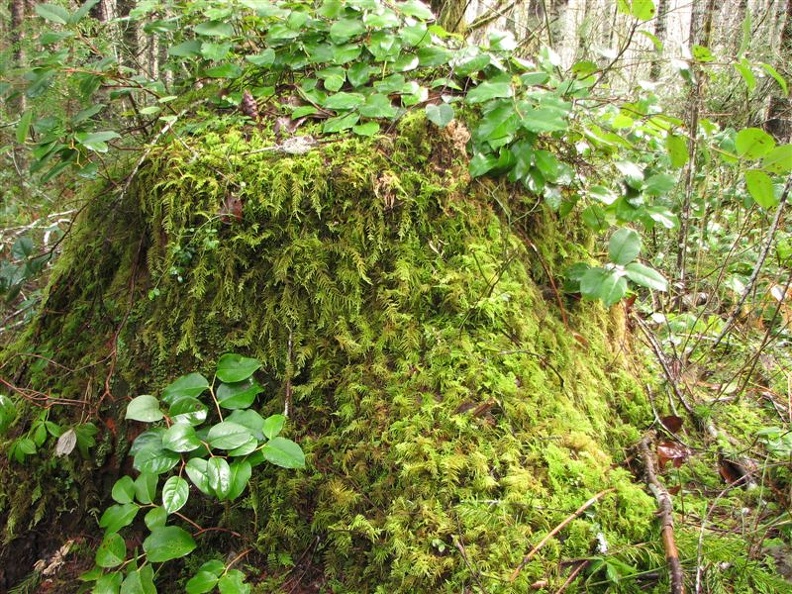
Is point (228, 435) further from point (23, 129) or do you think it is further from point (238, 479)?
point (23, 129)

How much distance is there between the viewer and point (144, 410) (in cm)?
164

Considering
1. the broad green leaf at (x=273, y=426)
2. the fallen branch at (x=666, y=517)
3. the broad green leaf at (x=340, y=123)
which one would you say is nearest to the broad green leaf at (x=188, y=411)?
the broad green leaf at (x=273, y=426)

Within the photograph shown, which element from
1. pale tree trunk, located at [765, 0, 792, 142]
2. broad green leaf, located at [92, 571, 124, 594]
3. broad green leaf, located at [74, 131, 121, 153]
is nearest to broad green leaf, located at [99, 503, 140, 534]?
broad green leaf, located at [92, 571, 124, 594]

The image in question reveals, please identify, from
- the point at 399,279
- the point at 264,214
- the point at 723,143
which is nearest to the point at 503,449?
the point at 399,279

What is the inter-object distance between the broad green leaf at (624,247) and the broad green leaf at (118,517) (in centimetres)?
192

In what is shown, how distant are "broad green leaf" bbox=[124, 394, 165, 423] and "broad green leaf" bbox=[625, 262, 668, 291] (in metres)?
1.77

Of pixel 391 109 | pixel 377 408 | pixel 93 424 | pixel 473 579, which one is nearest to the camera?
pixel 473 579

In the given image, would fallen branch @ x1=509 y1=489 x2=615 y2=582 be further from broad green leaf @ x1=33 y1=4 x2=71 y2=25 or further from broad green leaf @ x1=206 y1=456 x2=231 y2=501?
broad green leaf @ x1=33 y1=4 x2=71 y2=25

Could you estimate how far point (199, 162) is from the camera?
2047 mm

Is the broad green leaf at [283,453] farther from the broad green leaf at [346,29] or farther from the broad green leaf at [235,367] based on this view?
the broad green leaf at [346,29]

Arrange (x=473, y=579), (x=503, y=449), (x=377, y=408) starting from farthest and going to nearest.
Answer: (x=377, y=408), (x=503, y=449), (x=473, y=579)

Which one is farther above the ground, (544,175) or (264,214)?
(544,175)

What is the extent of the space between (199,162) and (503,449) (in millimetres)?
1701

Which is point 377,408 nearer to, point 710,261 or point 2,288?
point 2,288
